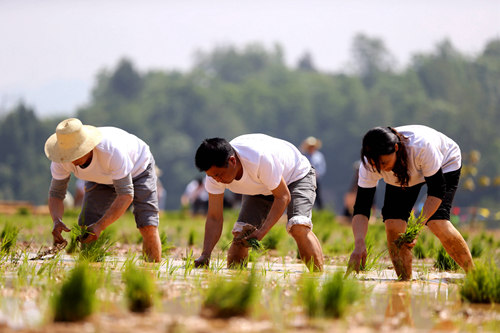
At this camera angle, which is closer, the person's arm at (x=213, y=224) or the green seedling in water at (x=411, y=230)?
the green seedling in water at (x=411, y=230)

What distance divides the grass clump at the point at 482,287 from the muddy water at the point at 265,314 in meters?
0.07

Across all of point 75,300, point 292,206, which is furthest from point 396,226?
point 75,300

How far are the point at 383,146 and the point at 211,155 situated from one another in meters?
1.21

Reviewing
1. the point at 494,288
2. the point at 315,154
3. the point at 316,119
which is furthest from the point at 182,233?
the point at 316,119

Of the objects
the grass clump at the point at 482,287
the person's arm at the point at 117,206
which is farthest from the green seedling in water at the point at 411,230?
the person's arm at the point at 117,206

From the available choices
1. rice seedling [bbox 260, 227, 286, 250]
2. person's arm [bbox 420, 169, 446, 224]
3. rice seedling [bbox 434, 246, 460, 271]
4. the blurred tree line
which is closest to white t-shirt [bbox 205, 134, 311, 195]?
person's arm [bbox 420, 169, 446, 224]

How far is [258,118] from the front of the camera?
79938 mm

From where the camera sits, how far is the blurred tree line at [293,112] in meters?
68.4

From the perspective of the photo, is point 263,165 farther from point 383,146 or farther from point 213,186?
point 383,146

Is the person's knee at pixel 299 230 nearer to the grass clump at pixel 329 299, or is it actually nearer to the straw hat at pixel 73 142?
the straw hat at pixel 73 142

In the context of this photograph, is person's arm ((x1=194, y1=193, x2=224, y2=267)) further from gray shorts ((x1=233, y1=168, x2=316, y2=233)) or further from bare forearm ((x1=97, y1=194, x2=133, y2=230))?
bare forearm ((x1=97, y1=194, x2=133, y2=230))

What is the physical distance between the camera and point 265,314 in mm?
4059

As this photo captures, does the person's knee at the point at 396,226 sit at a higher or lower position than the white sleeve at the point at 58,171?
lower

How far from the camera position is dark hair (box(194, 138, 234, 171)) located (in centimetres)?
542
